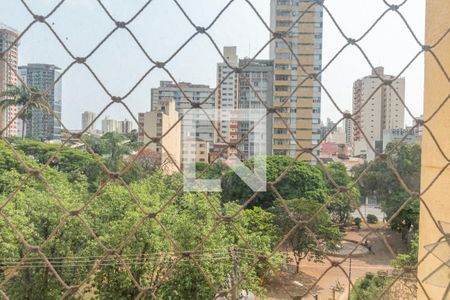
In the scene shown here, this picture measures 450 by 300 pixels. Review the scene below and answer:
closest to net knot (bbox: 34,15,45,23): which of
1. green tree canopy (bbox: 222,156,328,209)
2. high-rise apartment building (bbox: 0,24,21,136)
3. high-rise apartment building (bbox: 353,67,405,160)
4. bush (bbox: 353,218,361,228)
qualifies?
high-rise apartment building (bbox: 0,24,21,136)

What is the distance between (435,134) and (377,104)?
2634 millimetres

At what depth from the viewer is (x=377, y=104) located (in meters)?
3.03

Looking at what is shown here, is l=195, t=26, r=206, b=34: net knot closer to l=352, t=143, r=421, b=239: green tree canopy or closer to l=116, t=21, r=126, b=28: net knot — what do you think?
l=116, t=21, r=126, b=28: net knot

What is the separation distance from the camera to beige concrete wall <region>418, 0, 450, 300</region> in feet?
1.74

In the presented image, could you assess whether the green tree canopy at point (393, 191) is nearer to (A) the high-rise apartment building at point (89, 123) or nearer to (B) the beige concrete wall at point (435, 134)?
(A) the high-rise apartment building at point (89, 123)

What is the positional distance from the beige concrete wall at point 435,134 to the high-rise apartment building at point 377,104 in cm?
4

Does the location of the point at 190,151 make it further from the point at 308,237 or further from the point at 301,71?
the point at 308,237

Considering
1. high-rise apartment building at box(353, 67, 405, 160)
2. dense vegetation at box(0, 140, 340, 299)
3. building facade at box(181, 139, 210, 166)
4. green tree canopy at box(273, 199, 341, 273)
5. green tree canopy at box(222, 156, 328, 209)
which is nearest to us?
high-rise apartment building at box(353, 67, 405, 160)

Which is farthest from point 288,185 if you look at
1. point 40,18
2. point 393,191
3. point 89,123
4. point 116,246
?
point 40,18

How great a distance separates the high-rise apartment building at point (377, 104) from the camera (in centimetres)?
57

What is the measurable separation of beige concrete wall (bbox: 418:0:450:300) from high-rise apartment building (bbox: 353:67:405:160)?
42 millimetres

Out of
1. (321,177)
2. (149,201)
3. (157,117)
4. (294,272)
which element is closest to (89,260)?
(149,201)

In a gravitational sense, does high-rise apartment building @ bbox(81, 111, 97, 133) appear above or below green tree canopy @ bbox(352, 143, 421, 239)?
above

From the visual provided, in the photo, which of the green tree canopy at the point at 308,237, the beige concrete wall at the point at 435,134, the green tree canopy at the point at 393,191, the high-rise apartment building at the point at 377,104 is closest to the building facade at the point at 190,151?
the high-rise apartment building at the point at 377,104
